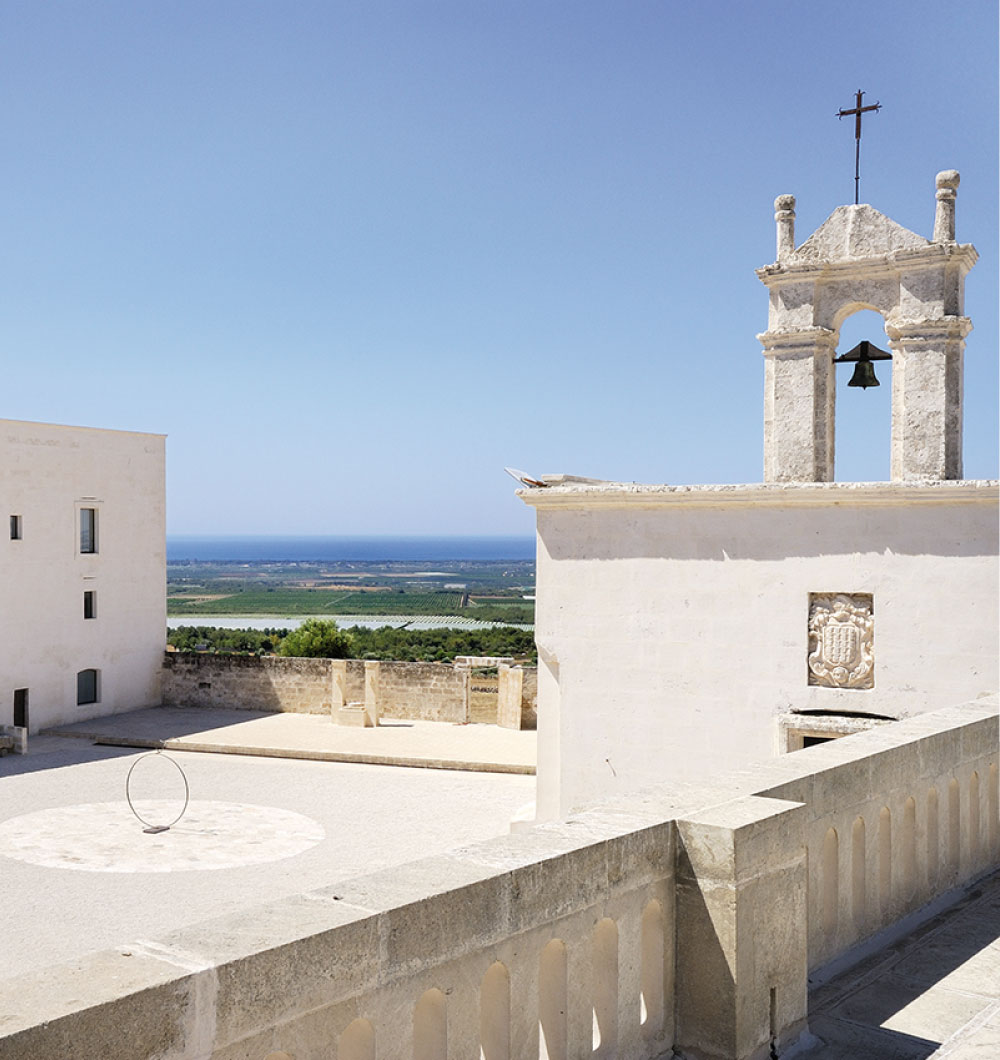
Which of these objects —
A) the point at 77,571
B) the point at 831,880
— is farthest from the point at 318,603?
the point at 831,880

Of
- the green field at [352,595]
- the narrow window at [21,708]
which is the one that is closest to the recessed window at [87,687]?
the narrow window at [21,708]

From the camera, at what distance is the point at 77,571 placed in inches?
1059

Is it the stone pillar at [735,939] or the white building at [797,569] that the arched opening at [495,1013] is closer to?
the stone pillar at [735,939]

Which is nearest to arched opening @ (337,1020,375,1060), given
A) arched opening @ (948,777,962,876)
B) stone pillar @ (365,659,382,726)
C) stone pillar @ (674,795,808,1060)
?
stone pillar @ (674,795,808,1060)

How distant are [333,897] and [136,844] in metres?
14.6

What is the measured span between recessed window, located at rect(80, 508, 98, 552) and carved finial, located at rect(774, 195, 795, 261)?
69.3 ft

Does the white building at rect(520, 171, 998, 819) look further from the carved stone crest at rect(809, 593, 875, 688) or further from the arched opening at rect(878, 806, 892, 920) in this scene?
the arched opening at rect(878, 806, 892, 920)

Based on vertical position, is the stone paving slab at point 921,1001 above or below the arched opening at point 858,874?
below

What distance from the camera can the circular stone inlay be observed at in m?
14.9

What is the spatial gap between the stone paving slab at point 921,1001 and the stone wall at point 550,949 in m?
0.15

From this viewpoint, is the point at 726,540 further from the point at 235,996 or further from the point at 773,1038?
the point at 235,996

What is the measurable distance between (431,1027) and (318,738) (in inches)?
848

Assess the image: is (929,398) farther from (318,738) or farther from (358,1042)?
(318,738)

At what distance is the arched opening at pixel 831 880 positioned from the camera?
3939 millimetres
